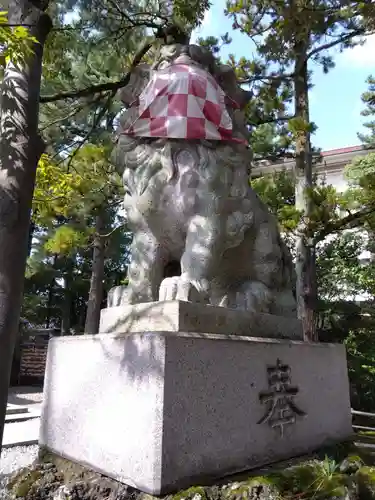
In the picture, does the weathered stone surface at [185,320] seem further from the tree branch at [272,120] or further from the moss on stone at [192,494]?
the tree branch at [272,120]

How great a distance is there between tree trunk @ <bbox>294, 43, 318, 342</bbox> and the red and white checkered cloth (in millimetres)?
3298

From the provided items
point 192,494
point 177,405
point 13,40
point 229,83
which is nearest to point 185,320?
point 177,405

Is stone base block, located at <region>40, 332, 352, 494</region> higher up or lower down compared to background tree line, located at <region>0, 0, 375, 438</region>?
lower down

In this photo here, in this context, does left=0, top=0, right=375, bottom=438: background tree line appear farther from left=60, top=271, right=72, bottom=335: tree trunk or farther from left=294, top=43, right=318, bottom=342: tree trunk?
left=60, top=271, right=72, bottom=335: tree trunk

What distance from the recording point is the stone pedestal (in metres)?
1.70

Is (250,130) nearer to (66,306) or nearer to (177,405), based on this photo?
(177,405)

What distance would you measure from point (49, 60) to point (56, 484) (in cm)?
312

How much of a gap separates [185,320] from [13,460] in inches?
53.9

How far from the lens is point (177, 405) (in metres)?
1.72

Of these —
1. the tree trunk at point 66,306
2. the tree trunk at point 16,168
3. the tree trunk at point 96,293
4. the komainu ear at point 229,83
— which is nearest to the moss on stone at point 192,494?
the tree trunk at point 16,168

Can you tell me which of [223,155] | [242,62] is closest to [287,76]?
[242,62]

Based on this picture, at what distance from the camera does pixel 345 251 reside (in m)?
10.7

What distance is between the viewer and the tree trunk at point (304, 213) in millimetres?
5905

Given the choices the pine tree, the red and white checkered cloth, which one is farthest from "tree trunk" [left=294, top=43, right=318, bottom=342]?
the red and white checkered cloth
